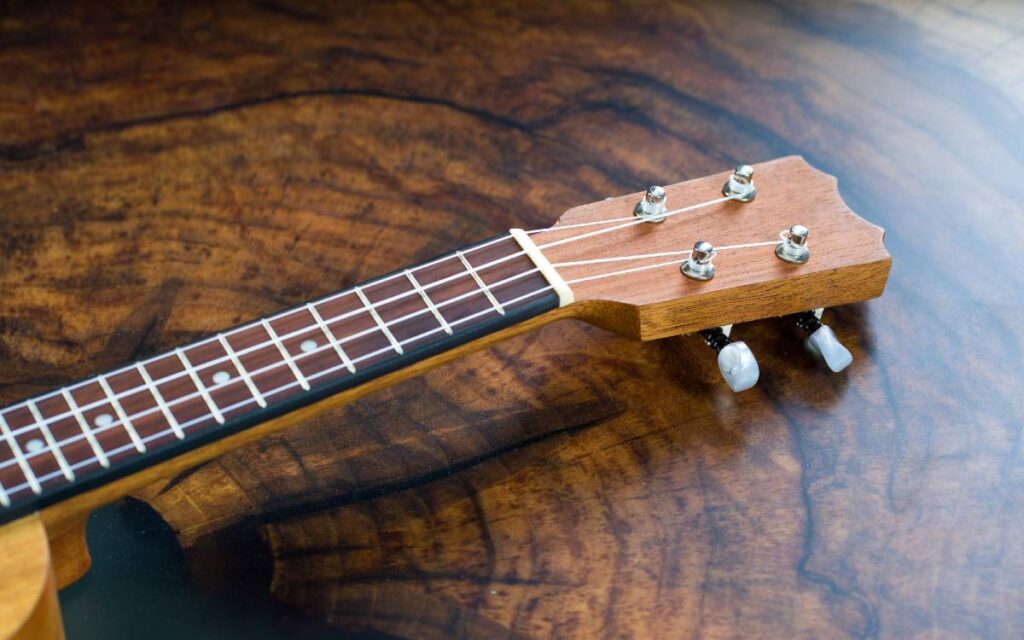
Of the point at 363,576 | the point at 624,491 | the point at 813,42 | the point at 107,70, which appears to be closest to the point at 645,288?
the point at 624,491

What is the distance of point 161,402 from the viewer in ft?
2.54

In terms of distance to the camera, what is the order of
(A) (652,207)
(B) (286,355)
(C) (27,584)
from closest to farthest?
(C) (27,584), (B) (286,355), (A) (652,207)

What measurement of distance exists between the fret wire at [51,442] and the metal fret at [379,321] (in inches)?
8.6

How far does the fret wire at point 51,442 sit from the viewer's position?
736 millimetres

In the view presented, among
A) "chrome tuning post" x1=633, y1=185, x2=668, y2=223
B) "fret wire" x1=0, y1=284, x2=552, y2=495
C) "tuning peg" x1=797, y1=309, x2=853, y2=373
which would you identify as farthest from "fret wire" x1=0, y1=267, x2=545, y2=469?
"tuning peg" x1=797, y1=309, x2=853, y2=373

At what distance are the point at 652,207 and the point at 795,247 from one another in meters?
0.11

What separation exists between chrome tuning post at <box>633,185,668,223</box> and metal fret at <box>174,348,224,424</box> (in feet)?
1.17

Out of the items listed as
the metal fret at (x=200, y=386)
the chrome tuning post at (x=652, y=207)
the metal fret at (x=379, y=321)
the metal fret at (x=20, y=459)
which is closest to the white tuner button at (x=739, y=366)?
the chrome tuning post at (x=652, y=207)

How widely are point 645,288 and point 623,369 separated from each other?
0.07 meters

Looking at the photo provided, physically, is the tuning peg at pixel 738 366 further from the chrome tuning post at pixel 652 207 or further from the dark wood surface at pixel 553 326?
the chrome tuning post at pixel 652 207

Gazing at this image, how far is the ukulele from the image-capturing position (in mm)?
742

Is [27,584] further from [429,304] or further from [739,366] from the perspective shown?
[739,366]

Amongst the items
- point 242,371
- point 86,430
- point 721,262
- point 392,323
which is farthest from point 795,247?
point 86,430

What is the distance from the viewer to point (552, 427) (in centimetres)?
86
